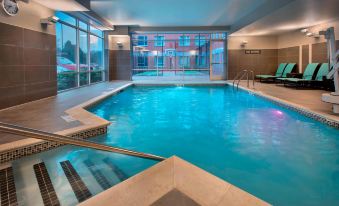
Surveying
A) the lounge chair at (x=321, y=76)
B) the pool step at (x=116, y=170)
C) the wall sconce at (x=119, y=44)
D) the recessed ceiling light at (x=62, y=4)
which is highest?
the wall sconce at (x=119, y=44)

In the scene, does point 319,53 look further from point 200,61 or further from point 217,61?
point 200,61

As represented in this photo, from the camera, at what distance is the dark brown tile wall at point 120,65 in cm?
1419

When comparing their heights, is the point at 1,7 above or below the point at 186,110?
above

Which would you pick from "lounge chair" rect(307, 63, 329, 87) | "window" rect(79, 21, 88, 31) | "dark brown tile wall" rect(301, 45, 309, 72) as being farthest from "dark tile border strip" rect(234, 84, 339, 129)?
"window" rect(79, 21, 88, 31)

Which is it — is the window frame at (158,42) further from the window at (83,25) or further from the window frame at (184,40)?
the window at (83,25)

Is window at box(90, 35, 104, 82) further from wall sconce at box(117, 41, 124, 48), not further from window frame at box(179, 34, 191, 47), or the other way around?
window frame at box(179, 34, 191, 47)

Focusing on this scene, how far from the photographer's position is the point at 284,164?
10.9ft

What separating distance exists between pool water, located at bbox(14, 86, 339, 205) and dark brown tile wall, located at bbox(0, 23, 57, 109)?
1.53m

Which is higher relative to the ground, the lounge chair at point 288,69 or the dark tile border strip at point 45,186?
the lounge chair at point 288,69

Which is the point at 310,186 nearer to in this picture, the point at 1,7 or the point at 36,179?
the point at 36,179

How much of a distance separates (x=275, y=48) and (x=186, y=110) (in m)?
9.45

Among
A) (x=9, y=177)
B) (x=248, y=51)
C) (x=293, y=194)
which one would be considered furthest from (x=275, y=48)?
(x=9, y=177)

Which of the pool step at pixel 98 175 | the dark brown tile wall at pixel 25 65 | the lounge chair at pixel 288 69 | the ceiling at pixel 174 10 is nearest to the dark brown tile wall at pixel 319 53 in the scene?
the lounge chair at pixel 288 69

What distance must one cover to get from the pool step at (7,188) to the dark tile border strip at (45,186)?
212 millimetres
